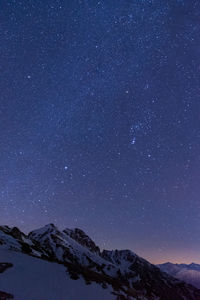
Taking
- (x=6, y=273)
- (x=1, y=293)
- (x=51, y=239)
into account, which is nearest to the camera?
(x=1, y=293)

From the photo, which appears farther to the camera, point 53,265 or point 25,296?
point 53,265

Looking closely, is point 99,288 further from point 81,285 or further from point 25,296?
point 25,296

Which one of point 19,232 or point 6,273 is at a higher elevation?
point 19,232

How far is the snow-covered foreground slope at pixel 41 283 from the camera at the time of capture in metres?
31.8

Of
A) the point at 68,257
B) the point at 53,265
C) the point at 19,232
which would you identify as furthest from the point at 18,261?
the point at 68,257

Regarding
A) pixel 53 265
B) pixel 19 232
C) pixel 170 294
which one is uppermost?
pixel 19 232

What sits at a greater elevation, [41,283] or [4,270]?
[4,270]

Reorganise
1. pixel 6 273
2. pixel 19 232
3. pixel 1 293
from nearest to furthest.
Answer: pixel 1 293, pixel 6 273, pixel 19 232

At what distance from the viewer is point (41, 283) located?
118 ft

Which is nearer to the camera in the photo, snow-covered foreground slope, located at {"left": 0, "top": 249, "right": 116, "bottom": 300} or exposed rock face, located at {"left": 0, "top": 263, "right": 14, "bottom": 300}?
exposed rock face, located at {"left": 0, "top": 263, "right": 14, "bottom": 300}

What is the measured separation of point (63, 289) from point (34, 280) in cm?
414

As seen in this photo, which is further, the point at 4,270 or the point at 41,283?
the point at 4,270

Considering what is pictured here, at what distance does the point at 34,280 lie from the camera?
36.4 meters

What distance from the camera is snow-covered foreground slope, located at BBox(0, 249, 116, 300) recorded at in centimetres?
3183
